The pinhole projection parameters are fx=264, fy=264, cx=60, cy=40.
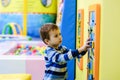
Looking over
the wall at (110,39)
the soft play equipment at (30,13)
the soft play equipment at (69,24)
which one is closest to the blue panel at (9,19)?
the soft play equipment at (30,13)

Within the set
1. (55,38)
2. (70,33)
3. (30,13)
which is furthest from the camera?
(30,13)

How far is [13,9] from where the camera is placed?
16.7 feet

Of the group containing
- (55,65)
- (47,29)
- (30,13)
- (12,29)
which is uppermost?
(30,13)

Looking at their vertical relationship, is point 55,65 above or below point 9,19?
below

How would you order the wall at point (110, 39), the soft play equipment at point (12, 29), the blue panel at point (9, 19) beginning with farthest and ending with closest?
the blue panel at point (9, 19), the soft play equipment at point (12, 29), the wall at point (110, 39)

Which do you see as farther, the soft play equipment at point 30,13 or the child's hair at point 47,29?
the soft play equipment at point 30,13

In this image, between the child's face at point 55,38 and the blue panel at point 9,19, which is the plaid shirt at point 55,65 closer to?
the child's face at point 55,38

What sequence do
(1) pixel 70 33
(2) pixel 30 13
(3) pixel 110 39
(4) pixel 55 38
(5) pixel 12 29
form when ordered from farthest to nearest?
(2) pixel 30 13
(5) pixel 12 29
(1) pixel 70 33
(4) pixel 55 38
(3) pixel 110 39

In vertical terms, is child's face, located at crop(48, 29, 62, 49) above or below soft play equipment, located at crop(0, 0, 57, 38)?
below

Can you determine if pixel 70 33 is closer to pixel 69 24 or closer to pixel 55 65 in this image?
pixel 69 24

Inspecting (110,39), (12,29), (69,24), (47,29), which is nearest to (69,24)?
(69,24)

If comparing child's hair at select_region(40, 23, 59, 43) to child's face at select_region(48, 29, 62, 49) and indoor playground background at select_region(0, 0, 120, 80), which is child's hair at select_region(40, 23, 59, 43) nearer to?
child's face at select_region(48, 29, 62, 49)

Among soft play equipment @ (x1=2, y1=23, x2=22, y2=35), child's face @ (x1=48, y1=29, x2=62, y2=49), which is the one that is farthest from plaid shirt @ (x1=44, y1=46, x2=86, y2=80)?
soft play equipment @ (x1=2, y1=23, x2=22, y2=35)

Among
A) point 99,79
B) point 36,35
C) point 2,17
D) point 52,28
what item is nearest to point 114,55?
point 99,79
